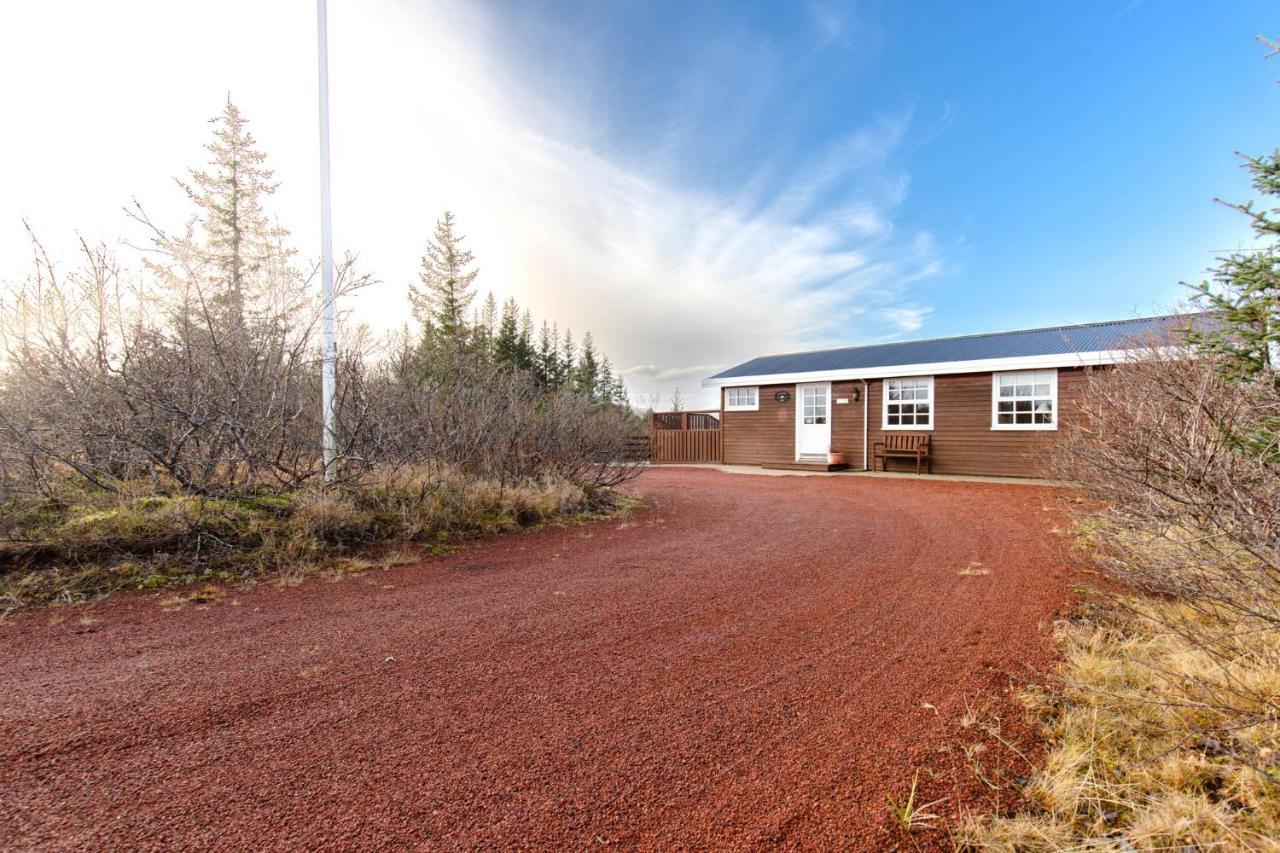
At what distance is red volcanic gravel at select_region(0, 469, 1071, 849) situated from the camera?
1502 mm

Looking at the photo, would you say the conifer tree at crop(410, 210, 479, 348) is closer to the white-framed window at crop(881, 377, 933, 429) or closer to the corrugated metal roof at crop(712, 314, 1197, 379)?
the corrugated metal roof at crop(712, 314, 1197, 379)

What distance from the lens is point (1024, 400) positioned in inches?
446

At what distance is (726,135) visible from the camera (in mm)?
10062

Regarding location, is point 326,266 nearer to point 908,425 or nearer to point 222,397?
point 222,397

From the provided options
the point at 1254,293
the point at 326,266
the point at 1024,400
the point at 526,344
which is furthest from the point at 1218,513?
the point at 526,344

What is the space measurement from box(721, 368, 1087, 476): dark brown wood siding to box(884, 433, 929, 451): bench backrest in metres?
0.23

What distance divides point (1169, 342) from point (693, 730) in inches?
266

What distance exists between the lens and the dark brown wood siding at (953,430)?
10.9m

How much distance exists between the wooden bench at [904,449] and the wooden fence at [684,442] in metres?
5.16

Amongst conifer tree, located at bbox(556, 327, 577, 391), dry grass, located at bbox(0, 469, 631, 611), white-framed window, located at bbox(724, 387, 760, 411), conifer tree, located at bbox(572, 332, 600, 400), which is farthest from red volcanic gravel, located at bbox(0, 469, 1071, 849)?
conifer tree, located at bbox(556, 327, 577, 391)

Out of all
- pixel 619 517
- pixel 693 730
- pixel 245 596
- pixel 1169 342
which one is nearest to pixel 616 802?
pixel 693 730

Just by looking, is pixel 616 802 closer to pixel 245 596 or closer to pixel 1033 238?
pixel 245 596

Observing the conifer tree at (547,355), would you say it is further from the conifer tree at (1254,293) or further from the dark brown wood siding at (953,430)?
the conifer tree at (1254,293)

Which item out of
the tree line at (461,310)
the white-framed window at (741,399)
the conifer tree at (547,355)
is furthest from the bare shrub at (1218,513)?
the conifer tree at (547,355)
